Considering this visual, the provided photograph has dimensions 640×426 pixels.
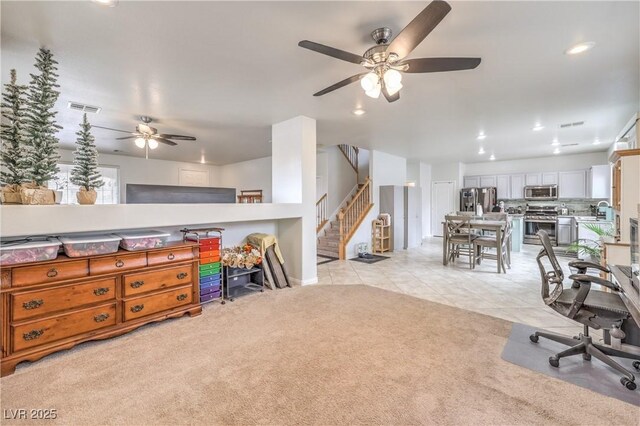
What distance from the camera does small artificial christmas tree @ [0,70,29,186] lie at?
2.21m

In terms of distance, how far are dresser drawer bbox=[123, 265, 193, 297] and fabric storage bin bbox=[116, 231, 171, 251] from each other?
0.28m

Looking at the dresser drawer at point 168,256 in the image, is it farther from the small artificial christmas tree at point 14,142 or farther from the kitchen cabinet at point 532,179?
the kitchen cabinet at point 532,179

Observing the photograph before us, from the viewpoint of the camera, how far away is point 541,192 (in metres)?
8.09

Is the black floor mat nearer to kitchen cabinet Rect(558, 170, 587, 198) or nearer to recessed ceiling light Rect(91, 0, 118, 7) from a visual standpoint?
recessed ceiling light Rect(91, 0, 118, 7)

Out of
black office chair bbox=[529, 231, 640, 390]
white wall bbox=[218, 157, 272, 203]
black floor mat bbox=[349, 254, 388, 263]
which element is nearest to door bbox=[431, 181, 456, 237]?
black floor mat bbox=[349, 254, 388, 263]

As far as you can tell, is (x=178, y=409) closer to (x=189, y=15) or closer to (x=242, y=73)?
(x=189, y=15)

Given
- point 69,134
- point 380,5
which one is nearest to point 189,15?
point 380,5

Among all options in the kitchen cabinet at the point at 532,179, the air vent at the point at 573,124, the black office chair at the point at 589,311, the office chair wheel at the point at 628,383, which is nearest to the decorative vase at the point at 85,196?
the black office chair at the point at 589,311

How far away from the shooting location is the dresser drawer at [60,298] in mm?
2174

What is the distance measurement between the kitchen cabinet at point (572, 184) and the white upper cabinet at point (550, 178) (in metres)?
0.09

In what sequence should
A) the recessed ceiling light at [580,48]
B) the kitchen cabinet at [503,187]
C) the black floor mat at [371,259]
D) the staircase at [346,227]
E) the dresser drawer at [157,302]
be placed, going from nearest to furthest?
the recessed ceiling light at [580,48], the dresser drawer at [157,302], the black floor mat at [371,259], the staircase at [346,227], the kitchen cabinet at [503,187]

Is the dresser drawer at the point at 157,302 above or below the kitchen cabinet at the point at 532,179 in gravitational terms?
below

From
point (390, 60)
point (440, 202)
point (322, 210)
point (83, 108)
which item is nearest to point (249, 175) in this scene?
point (322, 210)

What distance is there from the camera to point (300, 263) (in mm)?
4457
